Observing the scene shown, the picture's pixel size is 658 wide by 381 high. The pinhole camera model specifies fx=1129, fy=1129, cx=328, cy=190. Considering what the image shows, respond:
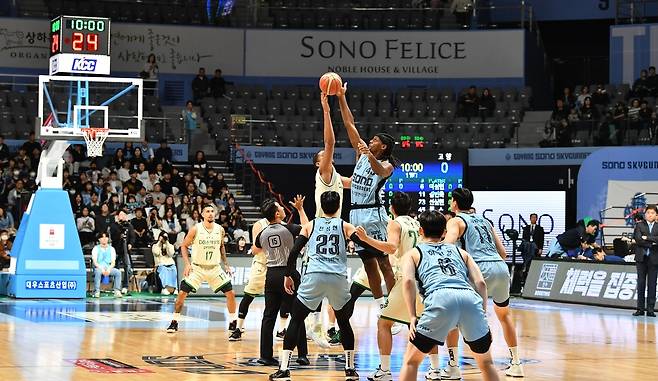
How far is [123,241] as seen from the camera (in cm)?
2428

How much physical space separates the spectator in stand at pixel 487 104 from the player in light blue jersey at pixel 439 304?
23498 mm

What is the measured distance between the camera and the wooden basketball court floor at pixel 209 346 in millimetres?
11453

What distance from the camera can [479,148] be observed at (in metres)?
30.6

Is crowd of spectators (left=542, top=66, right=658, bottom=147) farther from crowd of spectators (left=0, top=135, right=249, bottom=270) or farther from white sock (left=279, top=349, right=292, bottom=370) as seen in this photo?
white sock (left=279, top=349, right=292, bottom=370)

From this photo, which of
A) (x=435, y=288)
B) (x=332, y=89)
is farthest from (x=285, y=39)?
(x=435, y=288)

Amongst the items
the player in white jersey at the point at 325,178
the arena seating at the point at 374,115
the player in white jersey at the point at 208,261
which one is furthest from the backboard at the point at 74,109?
the player in white jersey at the point at 325,178

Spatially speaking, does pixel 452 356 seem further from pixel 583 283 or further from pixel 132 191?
pixel 132 191

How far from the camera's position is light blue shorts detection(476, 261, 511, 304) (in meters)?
11.2

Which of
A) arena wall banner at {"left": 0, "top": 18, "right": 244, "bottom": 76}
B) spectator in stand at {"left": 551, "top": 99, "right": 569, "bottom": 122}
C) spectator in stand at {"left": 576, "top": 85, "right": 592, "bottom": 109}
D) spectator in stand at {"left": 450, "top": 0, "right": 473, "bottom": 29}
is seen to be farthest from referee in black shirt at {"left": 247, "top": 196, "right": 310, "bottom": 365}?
spectator in stand at {"left": 450, "top": 0, "right": 473, "bottom": 29}

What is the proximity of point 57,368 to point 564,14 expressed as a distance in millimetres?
28439

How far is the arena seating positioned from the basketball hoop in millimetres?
9396

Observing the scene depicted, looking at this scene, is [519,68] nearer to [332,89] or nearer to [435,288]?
[332,89]

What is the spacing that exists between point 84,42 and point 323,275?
12565 mm

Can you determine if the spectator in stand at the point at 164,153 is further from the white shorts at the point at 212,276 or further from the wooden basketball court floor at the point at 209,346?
the white shorts at the point at 212,276
